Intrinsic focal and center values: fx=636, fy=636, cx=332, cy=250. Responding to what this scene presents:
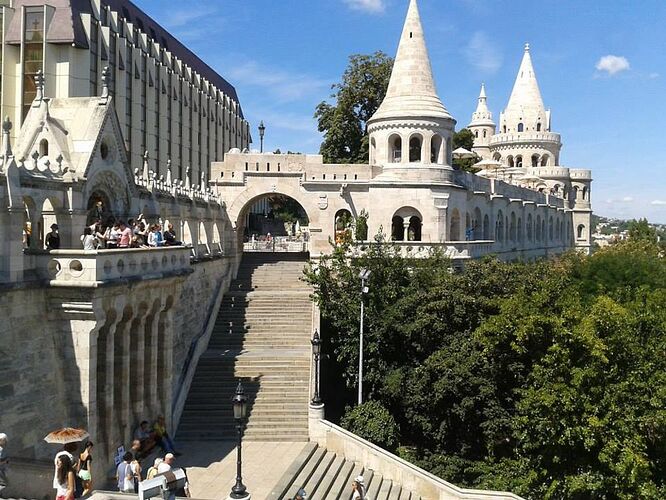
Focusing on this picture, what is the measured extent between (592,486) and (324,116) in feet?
118

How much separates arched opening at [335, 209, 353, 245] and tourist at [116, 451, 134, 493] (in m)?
15.9

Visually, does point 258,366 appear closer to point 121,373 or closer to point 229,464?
point 229,464

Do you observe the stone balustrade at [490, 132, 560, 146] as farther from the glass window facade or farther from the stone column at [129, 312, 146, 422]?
the stone column at [129, 312, 146, 422]

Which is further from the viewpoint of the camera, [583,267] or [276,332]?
[583,267]

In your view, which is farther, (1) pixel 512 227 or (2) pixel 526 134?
(2) pixel 526 134

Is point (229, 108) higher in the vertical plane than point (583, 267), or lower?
higher

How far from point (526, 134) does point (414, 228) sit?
4005 centimetres

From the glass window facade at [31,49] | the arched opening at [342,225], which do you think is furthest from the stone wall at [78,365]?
the glass window facade at [31,49]

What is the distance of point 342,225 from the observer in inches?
1339

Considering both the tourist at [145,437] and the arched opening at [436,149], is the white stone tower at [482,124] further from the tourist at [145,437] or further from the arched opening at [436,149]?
the tourist at [145,437]

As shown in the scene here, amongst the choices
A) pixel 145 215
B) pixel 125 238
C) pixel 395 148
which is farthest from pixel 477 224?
pixel 125 238

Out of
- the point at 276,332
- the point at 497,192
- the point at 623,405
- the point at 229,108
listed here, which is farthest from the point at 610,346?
the point at 229,108

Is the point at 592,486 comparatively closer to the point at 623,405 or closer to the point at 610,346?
the point at 623,405

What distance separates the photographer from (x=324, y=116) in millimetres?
48469
